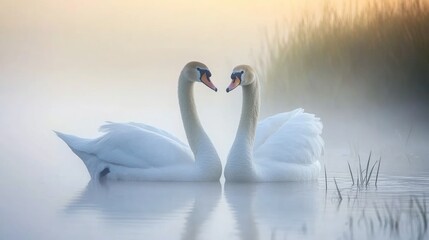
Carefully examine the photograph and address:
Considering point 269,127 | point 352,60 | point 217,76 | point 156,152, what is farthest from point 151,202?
point 352,60

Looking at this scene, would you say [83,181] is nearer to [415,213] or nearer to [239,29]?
[415,213]

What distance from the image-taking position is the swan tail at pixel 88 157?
10.5 metres

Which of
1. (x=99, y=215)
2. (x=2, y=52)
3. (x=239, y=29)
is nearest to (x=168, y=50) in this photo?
(x=239, y=29)

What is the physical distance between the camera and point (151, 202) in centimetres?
866

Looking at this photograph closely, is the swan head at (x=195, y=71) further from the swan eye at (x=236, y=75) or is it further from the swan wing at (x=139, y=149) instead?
the swan wing at (x=139, y=149)

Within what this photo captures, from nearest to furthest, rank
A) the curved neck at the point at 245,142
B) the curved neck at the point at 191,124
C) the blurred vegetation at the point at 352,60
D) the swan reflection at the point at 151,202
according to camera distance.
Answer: the swan reflection at the point at 151,202, the curved neck at the point at 245,142, the curved neck at the point at 191,124, the blurred vegetation at the point at 352,60

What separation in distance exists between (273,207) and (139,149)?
222 cm

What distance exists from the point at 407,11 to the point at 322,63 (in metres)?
1.23

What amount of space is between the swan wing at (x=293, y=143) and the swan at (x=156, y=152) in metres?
0.47

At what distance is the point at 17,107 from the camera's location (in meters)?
Result: 13.8

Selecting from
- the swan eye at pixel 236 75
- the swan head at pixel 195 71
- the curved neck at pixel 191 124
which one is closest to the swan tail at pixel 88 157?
the curved neck at pixel 191 124

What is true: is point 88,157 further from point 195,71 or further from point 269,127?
point 269,127

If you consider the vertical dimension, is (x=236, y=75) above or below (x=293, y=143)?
above

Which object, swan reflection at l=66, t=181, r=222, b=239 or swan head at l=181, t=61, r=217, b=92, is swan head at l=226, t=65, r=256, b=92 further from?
swan reflection at l=66, t=181, r=222, b=239
